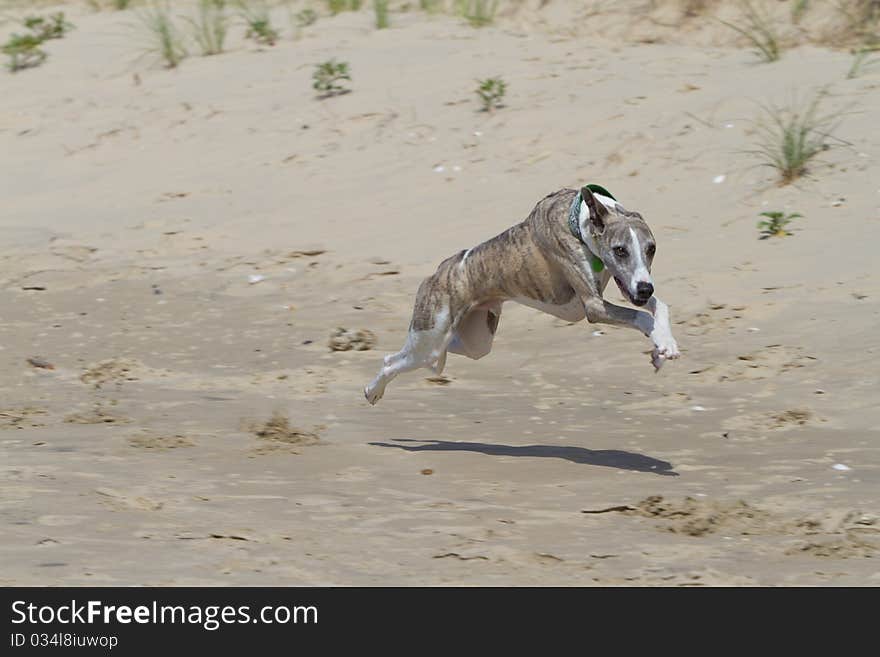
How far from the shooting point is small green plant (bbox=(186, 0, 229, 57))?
16.6 metres

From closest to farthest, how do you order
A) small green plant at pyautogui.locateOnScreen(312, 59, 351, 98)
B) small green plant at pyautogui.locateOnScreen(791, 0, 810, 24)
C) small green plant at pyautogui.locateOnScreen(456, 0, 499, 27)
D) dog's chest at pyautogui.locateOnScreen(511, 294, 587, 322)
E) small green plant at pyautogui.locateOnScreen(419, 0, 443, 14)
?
dog's chest at pyautogui.locateOnScreen(511, 294, 587, 322)
small green plant at pyautogui.locateOnScreen(312, 59, 351, 98)
small green plant at pyautogui.locateOnScreen(791, 0, 810, 24)
small green plant at pyautogui.locateOnScreen(456, 0, 499, 27)
small green plant at pyautogui.locateOnScreen(419, 0, 443, 14)

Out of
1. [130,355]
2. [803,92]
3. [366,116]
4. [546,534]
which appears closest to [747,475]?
[546,534]

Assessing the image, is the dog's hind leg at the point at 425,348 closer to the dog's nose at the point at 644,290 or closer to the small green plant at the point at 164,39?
the dog's nose at the point at 644,290

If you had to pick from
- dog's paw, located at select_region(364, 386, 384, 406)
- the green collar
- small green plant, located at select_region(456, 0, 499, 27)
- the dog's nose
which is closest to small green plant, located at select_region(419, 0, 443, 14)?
small green plant, located at select_region(456, 0, 499, 27)

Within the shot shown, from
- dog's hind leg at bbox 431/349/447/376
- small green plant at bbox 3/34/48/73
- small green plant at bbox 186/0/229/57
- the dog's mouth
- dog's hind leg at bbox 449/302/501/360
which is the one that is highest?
the dog's mouth

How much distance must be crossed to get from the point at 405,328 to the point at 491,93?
3.96 m

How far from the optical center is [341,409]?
9016 millimetres

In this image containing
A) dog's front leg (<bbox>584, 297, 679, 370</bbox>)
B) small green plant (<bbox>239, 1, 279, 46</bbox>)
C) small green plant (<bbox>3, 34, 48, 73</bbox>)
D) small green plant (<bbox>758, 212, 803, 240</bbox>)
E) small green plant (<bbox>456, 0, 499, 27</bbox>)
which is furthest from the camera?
small green plant (<bbox>3, 34, 48, 73</bbox>)

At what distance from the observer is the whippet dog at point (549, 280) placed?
22.9ft

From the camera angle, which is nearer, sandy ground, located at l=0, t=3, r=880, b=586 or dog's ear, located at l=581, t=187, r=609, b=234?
sandy ground, located at l=0, t=3, r=880, b=586

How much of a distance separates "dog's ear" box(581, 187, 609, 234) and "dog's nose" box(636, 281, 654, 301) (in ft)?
1.24

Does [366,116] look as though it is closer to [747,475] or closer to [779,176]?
[779,176]

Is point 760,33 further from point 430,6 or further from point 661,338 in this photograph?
point 661,338

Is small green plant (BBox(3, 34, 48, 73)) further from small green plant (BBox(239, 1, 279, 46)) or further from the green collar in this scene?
the green collar
